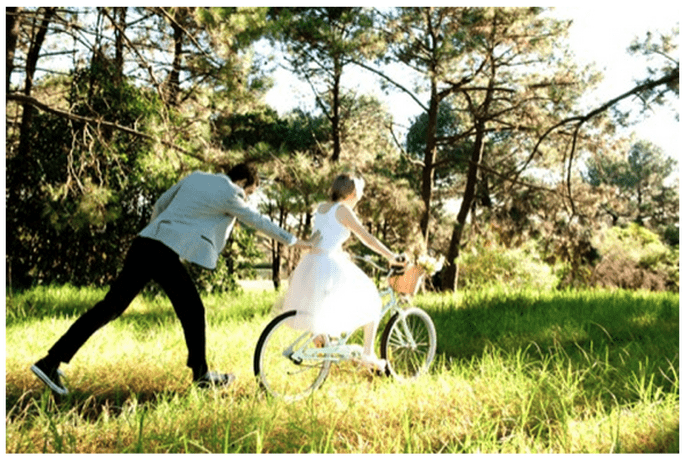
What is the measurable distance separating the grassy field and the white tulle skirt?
1.33 ft

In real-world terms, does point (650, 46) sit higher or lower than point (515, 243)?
higher

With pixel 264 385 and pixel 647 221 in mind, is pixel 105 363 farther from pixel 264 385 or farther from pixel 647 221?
pixel 647 221

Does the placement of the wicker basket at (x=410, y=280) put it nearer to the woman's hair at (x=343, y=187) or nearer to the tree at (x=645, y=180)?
the woman's hair at (x=343, y=187)

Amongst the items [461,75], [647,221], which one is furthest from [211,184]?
[647,221]

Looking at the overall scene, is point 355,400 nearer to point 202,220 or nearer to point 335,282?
point 335,282

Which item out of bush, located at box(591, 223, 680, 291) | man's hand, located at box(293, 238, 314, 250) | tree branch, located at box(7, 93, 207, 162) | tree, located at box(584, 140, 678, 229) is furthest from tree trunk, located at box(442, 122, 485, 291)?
tree, located at box(584, 140, 678, 229)

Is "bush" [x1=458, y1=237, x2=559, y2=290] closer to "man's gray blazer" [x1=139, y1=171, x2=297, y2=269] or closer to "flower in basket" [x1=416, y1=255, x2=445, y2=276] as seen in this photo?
"flower in basket" [x1=416, y1=255, x2=445, y2=276]

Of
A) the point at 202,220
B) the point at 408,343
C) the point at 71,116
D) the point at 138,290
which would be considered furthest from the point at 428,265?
the point at 71,116

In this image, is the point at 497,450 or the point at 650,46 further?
the point at 650,46

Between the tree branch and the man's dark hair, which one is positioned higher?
the tree branch

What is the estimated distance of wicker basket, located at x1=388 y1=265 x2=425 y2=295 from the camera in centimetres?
416

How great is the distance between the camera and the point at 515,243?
46.3ft

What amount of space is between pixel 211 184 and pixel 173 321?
2.79 meters

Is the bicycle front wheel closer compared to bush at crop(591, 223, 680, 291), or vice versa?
the bicycle front wheel
